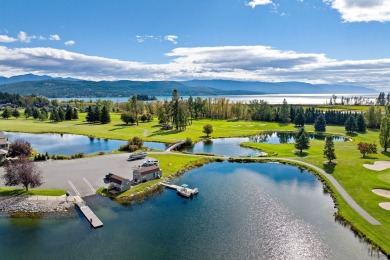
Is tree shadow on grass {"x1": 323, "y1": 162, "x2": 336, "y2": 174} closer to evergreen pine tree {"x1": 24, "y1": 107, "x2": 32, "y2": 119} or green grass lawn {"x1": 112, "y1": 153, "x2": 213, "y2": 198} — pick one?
green grass lawn {"x1": 112, "y1": 153, "x2": 213, "y2": 198}

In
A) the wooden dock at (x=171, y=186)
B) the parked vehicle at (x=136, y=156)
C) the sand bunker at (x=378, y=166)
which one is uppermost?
the parked vehicle at (x=136, y=156)

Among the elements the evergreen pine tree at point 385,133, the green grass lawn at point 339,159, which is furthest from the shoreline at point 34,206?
the evergreen pine tree at point 385,133


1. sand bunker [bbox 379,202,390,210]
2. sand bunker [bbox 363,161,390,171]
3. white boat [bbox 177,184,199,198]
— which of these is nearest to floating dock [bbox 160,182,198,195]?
white boat [bbox 177,184,199,198]

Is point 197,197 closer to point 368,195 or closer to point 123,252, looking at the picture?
point 123,252

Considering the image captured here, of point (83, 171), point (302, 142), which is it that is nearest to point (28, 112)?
point (83, 171)

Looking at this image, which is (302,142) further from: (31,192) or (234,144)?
(31,192)

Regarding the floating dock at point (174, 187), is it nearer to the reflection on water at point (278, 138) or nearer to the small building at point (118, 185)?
the small building at point (118, 185)
